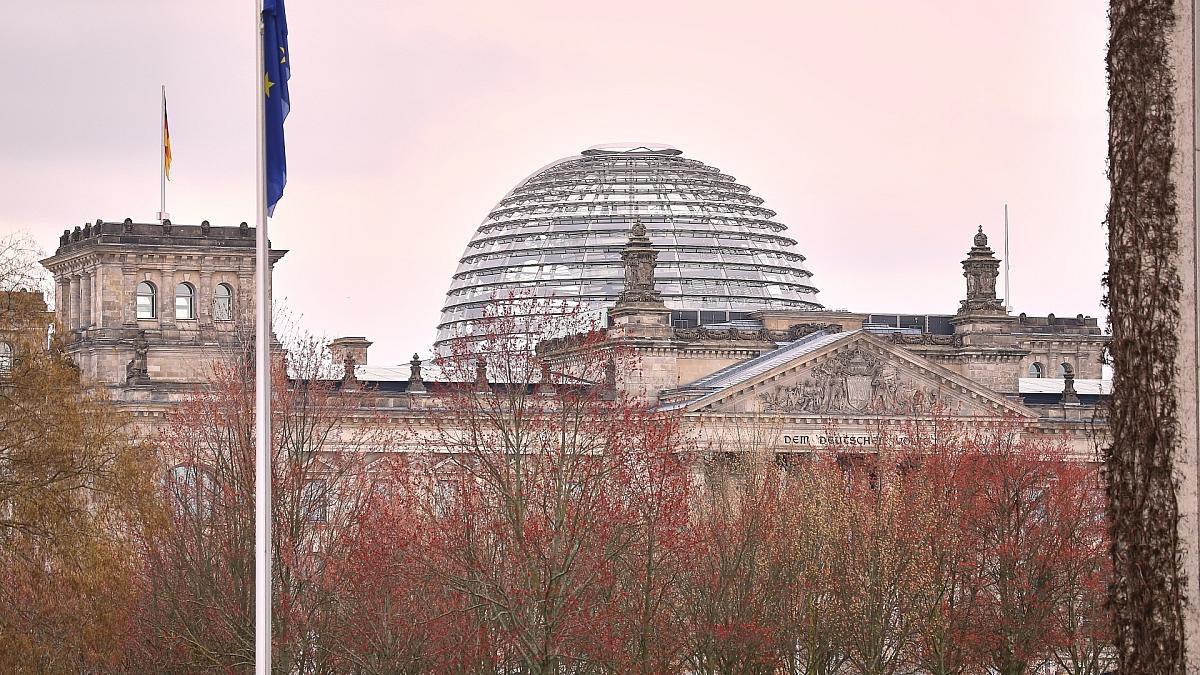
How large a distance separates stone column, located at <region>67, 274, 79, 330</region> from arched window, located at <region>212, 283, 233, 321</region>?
540 centimetres

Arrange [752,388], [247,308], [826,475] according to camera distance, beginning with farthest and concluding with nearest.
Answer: [752,388], [247,308], [826,475]

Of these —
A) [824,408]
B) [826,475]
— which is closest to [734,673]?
[826,475]

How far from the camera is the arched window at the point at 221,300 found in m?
78.1

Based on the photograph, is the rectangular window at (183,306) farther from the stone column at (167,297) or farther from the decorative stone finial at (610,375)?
the decorative stone finial at (610,375)

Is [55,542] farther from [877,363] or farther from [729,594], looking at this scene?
[877,363]

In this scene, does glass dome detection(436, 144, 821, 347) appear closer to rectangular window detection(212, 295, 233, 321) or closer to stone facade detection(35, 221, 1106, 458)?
stone facade detection(35, 221, 1106, 458)

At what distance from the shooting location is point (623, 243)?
120 m

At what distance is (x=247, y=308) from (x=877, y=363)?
25272 millimetres

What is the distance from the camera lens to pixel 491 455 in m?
50.8

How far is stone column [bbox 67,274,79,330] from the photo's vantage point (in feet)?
262

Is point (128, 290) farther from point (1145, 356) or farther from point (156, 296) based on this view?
point (1145, 356)

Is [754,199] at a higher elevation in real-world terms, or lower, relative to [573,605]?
higher

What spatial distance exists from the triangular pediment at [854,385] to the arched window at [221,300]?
18938 mm

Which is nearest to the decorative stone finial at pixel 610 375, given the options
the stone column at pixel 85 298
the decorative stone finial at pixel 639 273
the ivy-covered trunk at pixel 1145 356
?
the decorative stone finial at pixel 639 273
